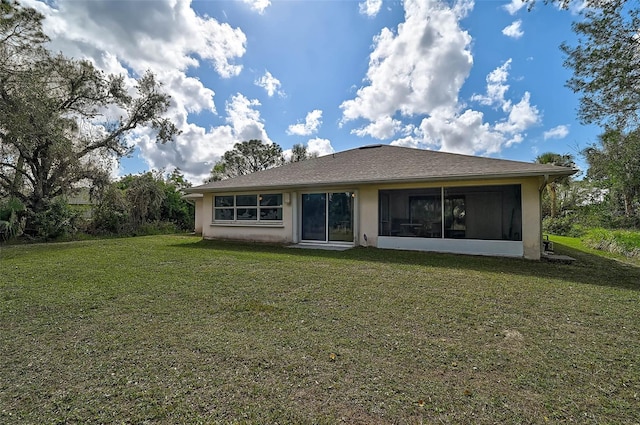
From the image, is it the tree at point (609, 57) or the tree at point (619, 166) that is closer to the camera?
the tree at point (609, 57)

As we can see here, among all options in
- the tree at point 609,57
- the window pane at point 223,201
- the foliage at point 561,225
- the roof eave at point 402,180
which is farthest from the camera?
the foliage at point 561,225

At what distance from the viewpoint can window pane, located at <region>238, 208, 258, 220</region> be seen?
1247cm

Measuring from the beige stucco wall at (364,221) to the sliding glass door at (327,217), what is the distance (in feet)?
0.82

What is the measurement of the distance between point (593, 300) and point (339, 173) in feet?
26.3

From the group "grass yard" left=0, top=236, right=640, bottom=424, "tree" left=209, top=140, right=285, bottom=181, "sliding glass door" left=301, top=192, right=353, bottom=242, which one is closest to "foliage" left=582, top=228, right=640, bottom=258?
"grass yard" left=0, top=236, right=640, bottom=424

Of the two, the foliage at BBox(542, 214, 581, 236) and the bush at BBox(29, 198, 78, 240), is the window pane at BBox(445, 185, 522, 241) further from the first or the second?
the bush at BBox(29, 198, 78, 240)

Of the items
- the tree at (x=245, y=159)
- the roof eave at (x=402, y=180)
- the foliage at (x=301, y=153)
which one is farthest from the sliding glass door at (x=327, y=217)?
the tree at (x=245, y=159)

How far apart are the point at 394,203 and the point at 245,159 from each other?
93.7 feet

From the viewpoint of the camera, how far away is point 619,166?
1767 centimetres

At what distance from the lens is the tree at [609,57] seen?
8.48 metres

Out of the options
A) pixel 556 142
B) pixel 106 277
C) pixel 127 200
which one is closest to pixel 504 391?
pixel 106 277

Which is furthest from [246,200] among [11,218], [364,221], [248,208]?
[11,218]

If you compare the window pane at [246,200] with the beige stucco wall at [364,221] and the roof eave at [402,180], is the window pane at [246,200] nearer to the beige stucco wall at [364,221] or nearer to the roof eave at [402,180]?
the roof eave at [402,180]

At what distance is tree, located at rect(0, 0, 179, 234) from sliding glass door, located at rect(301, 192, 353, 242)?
10425 mm
